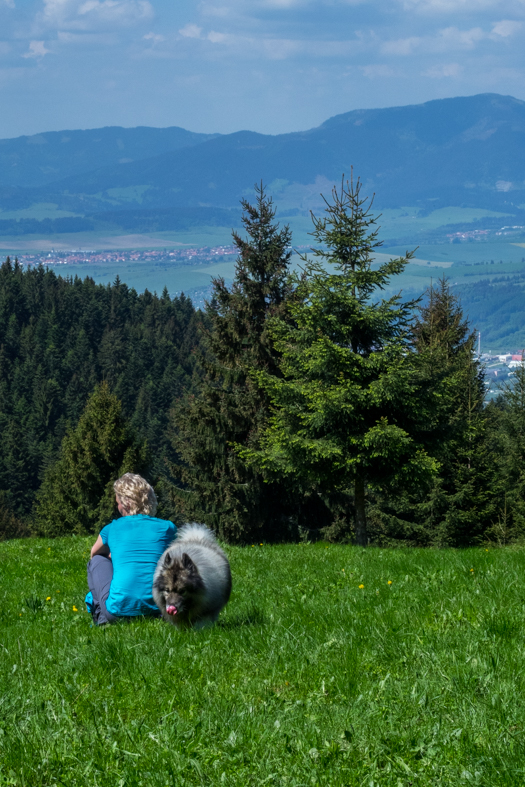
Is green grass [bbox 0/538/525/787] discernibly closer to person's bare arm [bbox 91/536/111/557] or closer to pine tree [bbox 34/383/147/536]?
person's bare arm [bbox 91/536/111/557]

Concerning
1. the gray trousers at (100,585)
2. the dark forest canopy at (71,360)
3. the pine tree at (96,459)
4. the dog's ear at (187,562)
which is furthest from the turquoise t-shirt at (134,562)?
the dark forest canopy at (71,360)

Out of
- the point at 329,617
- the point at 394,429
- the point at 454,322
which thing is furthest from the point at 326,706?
the point at 454,322

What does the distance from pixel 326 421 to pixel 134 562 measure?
40.0 ft

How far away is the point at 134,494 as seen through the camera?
6.44 meters

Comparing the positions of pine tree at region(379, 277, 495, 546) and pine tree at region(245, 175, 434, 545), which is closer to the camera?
pine tree at region(245, 175, 434, 545)

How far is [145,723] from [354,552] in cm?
860

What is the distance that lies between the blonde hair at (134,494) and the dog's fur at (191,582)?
1.78 ft

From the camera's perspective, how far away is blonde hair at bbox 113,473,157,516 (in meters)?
6.44

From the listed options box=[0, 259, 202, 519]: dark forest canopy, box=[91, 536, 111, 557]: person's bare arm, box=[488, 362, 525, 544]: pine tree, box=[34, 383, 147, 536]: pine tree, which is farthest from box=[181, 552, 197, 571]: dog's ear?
box=[0, 259, 202, 519]: dark forest canopy

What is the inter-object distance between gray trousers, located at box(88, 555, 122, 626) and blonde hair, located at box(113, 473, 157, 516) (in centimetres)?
56

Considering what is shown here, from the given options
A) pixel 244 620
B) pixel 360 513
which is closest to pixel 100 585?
pixel 244 620

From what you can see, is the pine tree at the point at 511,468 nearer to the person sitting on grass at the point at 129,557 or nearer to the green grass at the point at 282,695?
the green grass at the point at 282,695

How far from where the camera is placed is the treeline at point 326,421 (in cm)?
1808

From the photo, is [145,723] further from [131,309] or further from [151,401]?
[131,309]
